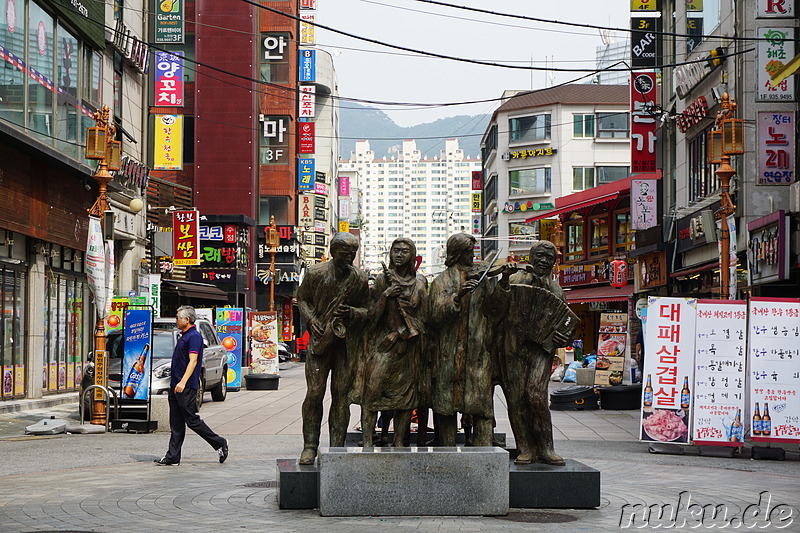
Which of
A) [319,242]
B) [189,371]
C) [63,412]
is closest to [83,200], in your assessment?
[63,412]

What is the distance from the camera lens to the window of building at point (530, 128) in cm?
7925

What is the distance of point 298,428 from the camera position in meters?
18.5

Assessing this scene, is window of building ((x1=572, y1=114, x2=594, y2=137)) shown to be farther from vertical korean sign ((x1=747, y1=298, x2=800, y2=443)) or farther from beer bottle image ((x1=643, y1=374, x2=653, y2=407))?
beer bottle image ((x1=643, y1=374, x2=653, y2=407))

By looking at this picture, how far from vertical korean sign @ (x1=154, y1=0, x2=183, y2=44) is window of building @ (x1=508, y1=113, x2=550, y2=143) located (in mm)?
50249

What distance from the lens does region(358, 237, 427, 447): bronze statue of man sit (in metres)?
9.48

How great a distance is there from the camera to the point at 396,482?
28.8ft

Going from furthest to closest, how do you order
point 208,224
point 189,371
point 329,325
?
point 208,224 < point 189,371 < point 329,325

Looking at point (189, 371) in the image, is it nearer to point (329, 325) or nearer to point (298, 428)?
point (329, 325)

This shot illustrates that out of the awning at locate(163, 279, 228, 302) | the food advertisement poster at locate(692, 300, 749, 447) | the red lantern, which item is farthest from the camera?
the red lantern

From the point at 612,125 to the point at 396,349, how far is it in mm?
71153

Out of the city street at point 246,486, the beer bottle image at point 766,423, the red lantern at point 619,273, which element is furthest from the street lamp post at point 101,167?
the red lantern at point 619,273

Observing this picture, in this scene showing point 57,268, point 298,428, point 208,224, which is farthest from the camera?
point 208,224

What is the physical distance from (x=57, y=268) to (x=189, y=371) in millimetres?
14003

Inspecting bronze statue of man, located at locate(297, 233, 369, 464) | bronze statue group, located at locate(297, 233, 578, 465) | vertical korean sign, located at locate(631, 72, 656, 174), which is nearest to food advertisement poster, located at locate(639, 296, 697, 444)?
bronze statue group, located at locate(297, 233, 578, 465)
